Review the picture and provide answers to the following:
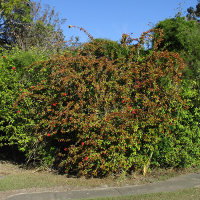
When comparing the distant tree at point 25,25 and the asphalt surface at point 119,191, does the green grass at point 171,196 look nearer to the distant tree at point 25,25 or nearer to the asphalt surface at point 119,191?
the asphalt surface at point 119,191

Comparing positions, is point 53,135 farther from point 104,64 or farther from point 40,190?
point 104,64

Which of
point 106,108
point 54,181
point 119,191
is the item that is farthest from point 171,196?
point 54,181

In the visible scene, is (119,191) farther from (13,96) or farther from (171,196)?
(13,96)

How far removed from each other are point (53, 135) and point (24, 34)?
15.4 meters

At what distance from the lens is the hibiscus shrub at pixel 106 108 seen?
5449mm

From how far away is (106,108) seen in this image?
5633mm

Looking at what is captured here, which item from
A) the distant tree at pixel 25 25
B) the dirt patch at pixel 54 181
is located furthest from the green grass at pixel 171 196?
the distant tree at pixel 25 25

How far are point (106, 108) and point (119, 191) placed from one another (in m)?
1.71

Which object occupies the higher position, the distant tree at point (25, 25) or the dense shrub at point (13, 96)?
the distant tree at point (25, 25)

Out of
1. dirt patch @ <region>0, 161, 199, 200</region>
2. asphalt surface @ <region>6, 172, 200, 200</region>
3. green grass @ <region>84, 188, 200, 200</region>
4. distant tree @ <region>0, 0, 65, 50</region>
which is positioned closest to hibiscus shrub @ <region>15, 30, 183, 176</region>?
dirt patch @ <region>0, 161, 199, 200</region>

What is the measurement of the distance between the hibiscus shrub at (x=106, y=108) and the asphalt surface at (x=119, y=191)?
0.52 meters

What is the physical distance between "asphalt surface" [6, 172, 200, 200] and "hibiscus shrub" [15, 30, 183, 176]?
0.52 meters

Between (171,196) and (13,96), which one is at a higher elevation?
(13,96)

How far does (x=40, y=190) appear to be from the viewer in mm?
5055
